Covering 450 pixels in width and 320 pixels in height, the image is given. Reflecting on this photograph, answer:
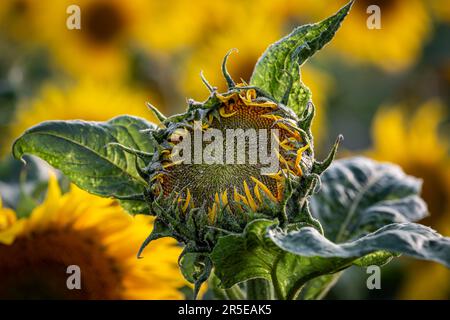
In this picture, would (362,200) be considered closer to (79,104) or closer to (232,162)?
(232,162)

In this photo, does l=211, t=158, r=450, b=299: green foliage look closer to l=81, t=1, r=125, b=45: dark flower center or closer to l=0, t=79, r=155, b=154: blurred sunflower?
l=0, t=79, r=155, b=154: blurred sunflower

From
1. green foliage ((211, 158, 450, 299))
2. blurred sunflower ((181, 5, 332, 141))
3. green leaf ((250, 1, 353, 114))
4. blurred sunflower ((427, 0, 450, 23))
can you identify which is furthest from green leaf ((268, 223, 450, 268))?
blurred sunflower ((427, 0, 450, 23))

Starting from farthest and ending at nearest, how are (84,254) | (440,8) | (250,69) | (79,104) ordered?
(440,8) < (250,69) < (79,104) < (84,254)

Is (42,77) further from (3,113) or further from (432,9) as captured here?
(432,9)

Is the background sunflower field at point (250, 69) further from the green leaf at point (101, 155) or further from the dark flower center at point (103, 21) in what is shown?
the green leaf at point (101, 155)

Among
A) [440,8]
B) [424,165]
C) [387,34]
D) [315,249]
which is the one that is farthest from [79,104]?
[315,249]

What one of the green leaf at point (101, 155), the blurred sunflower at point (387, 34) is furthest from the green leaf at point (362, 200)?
the blurred sunflower at point (387, 34)
